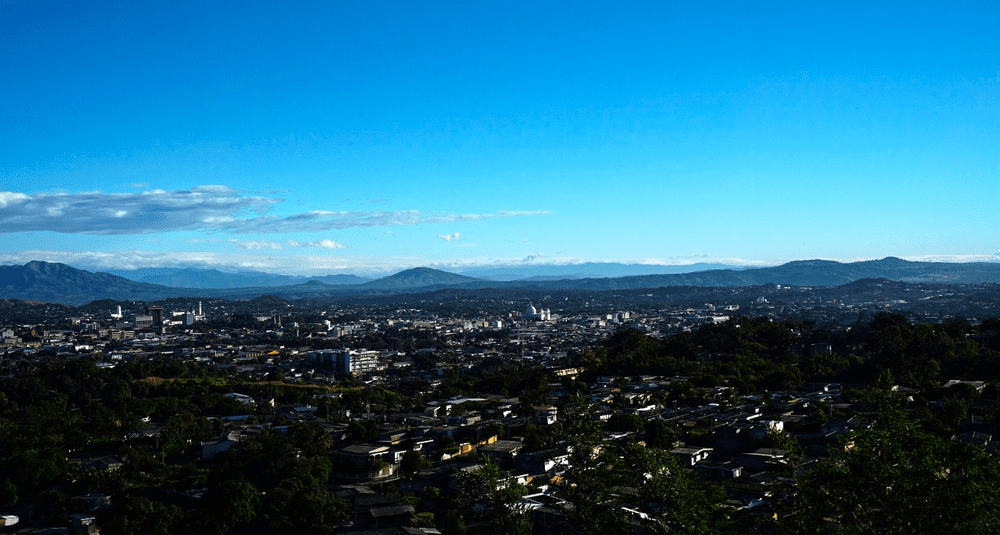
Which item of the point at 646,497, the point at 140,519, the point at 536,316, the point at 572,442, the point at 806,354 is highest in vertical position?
the point at 572,442

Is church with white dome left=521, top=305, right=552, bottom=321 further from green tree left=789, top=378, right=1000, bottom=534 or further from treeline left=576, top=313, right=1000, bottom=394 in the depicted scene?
green tree left=789, top=378, right=1000, bottom=534

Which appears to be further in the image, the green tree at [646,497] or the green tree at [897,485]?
the green tree at [646,497]

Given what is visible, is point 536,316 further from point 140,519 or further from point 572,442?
point 572,442

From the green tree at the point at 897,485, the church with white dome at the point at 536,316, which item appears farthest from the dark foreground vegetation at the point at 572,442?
the church with white dome at the point at 536,316

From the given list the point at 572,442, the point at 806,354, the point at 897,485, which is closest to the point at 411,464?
the point at 572,442

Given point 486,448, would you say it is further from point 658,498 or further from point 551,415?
point 658,498

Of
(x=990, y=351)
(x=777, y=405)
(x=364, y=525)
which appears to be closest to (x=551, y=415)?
(x=777, y=405)

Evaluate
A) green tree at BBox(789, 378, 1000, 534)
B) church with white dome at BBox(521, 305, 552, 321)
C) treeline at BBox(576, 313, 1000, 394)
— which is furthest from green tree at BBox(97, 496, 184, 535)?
church with white dome at BBox(521, 305, 552, 321)

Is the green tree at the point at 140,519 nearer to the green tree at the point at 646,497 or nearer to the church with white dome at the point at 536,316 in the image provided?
the green tree at the point at 646,497
